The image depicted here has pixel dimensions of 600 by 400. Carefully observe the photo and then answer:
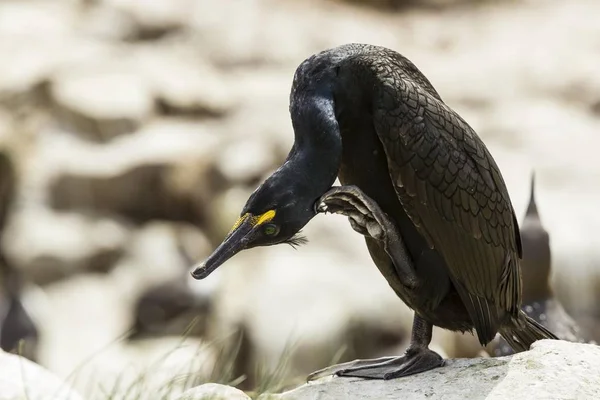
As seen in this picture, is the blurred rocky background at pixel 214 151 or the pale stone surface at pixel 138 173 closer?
the blurred rocky background at pixel 214 151

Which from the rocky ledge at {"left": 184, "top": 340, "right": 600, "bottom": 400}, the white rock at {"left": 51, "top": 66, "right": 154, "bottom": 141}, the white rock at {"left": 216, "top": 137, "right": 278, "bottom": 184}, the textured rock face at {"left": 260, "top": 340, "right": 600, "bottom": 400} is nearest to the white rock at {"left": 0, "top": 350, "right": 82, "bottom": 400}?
the rocky ledge at {"left": 184, "top": 340, "right": 600, "bottom": 400}

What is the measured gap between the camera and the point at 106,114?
13133 millimetres

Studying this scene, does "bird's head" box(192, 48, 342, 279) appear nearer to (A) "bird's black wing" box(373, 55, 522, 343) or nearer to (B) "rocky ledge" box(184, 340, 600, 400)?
(A) "bird's black wing" box(373, 55, 522, 343)

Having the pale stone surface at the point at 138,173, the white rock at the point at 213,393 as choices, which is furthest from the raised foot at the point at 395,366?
the pale stone surface at the point at 138,173

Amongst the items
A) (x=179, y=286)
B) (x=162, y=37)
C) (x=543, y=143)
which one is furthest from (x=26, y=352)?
(x=162, y=37)

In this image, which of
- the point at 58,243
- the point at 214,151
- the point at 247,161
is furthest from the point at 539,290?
the point at 58,243

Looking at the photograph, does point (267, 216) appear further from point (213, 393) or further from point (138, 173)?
point (138, 173)

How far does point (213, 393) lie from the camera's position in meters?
4.19

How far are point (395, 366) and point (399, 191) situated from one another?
0.87 m


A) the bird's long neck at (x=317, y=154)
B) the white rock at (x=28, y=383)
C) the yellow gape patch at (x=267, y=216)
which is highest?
the bird's long neck at (x=317, y=154)

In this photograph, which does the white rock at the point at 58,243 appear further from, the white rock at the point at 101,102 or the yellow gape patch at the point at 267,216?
the yellow gape patch at the point at 267,216

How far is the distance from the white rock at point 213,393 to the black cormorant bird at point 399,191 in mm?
563

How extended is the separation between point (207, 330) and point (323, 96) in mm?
6770

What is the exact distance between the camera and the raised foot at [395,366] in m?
4.50
